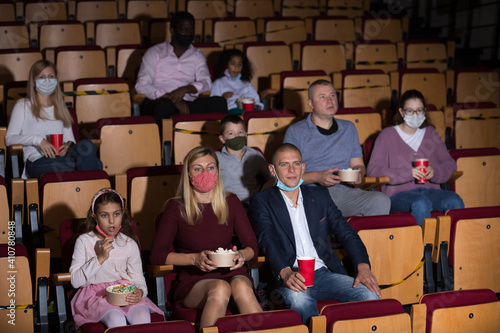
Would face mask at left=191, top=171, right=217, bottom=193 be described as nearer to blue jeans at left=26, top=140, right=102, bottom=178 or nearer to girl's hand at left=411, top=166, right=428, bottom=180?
blue jeans at left=26, top=140, right=102, bottom=178

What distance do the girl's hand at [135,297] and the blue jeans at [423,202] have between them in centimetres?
108

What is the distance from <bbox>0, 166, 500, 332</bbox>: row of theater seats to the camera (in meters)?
1.98

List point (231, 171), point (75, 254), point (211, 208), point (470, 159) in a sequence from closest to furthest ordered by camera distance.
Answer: point (75, 254)
point (211, 208)
point (231, 171)
point (470, 159)

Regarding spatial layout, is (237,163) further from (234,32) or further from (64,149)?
(234,32)

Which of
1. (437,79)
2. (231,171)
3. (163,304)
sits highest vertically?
(437,79)

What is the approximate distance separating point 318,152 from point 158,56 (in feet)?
3.73

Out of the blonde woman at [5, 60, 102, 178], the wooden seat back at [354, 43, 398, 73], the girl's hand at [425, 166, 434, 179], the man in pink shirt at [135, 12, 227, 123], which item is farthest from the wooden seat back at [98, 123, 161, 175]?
the wooden seat back at [354, 43, 398, 73]

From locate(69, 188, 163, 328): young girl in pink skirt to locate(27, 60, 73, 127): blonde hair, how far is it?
84 cm

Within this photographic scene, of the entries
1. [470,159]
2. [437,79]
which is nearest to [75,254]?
[470,159]

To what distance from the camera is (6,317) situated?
1.60 meters

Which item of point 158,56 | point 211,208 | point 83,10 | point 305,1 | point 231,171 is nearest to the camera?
point 211,208

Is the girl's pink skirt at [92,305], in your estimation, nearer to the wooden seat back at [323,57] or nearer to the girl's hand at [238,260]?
the girl's hand at [238,260]

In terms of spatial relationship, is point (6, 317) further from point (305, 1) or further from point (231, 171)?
point (305, 1)

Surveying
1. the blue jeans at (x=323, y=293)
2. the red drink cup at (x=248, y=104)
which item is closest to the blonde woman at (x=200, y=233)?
the blue jeans at (x=323, y=293)
